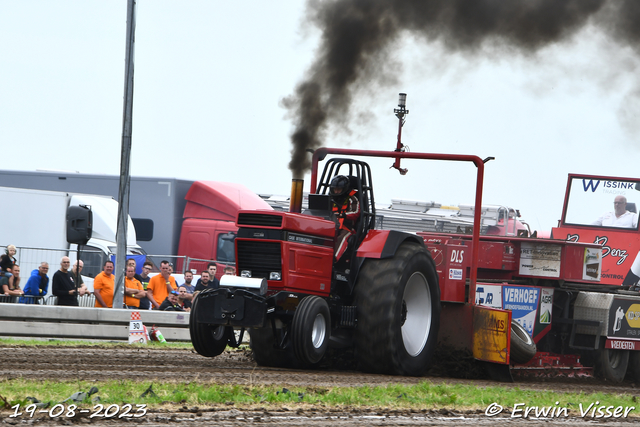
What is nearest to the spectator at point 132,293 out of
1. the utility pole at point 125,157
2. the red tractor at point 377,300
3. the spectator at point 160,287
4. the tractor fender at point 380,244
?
the spectator at point 160,287

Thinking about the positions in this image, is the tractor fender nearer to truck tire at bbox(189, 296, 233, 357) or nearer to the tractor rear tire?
truck tire at bbox(189, 296, 233, 357)

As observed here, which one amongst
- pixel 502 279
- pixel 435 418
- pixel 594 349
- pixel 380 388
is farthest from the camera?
pixel 502 279

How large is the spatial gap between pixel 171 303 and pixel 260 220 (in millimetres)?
6654

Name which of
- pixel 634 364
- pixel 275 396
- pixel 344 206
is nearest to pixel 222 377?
pixel 275 396

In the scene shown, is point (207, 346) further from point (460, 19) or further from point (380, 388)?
point (460, 19)

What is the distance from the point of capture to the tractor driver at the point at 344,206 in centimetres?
948

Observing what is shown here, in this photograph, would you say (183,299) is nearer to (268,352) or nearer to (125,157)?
(125,157)

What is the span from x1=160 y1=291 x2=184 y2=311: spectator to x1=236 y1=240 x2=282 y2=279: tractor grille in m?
6.05

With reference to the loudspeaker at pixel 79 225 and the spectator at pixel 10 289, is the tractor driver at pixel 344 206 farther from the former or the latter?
the spectator at pixel 10 289

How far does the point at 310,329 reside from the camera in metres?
8.27

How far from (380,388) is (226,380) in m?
1.33

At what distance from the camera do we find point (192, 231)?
22.3m

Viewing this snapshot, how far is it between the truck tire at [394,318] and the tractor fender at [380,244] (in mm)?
86

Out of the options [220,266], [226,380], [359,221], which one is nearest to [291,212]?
[359,221]
